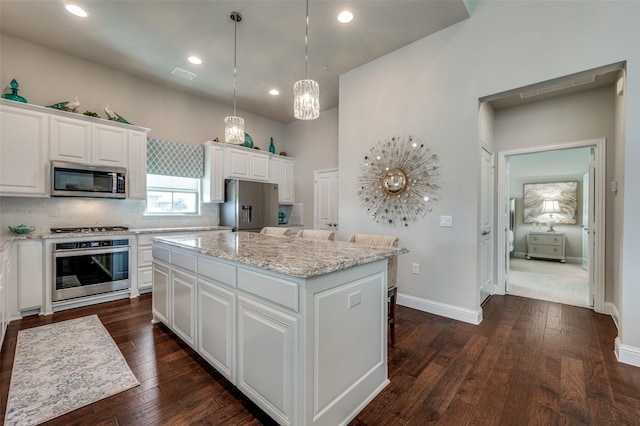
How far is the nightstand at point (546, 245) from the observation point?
653 cm

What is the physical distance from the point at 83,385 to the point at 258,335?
1.46 m

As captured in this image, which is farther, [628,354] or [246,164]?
[246,164]

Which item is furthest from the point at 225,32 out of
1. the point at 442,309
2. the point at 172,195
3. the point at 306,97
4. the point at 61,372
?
the point at 442,309

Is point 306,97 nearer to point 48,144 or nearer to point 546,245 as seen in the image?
point 48,144

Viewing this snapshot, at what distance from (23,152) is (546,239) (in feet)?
32.0

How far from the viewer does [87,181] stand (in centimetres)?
359

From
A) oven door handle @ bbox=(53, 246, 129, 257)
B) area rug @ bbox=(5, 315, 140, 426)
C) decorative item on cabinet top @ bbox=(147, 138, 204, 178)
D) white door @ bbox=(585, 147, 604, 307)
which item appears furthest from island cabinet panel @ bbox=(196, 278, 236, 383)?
white door @ bbox=(585, 147, 604, 307)

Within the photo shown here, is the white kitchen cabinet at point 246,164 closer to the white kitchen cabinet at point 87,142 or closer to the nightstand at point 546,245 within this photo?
the white kitchen cabinet at point 87,142

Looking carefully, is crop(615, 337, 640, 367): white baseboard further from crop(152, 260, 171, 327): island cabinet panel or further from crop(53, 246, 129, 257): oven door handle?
crop(53, 246, 129, 257): oven door handle

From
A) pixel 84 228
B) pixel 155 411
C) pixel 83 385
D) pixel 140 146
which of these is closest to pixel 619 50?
pixel 155 411

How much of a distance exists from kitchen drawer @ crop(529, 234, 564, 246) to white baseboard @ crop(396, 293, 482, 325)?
517 cm

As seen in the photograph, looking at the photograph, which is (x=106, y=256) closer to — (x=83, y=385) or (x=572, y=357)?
(x=83, y=385)

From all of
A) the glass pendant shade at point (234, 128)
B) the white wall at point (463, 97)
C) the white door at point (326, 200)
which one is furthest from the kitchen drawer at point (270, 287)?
the white door at point (326, 200)

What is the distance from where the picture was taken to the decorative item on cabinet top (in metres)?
4.32
